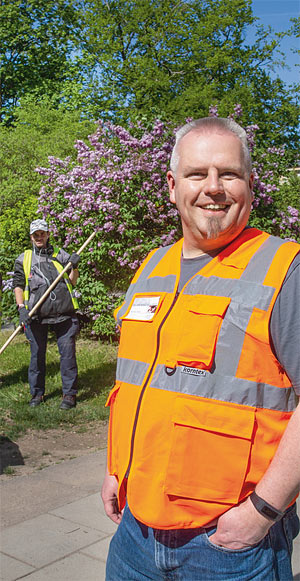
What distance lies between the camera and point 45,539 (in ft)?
12.3

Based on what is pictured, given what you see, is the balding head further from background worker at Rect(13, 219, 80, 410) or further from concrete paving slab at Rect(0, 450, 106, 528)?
background worker at Rect(13, 219, 80, 410)

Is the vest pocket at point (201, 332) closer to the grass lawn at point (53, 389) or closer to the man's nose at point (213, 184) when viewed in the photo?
the man's nose at point (213, 184)

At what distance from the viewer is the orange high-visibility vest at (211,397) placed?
1.61 meters

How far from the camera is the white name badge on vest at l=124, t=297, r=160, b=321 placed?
6.19 feet

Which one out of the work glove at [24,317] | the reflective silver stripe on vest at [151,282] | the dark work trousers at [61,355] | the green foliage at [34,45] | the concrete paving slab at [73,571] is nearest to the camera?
the reflective silver stripe on vest at [151,282]

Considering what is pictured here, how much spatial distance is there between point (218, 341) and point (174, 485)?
0.40 meters

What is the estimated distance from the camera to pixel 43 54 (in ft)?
98.4

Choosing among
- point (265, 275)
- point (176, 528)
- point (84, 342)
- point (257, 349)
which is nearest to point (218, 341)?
point (257, 349)

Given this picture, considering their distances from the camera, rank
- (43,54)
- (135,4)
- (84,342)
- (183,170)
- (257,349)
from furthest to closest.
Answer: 1. (43,54)
2. (135,4)
3. (84,342)
4. (183,170)
5. (257,349)

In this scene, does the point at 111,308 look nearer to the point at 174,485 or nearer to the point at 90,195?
the point at 90,195

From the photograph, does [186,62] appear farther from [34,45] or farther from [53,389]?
[53,389]

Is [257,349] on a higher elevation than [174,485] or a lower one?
higher

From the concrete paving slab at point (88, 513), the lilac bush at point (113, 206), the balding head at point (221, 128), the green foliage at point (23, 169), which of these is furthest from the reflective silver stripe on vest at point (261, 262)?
the green foliage at point (23, 169)

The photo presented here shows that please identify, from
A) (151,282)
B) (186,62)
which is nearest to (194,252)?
(151,282)
